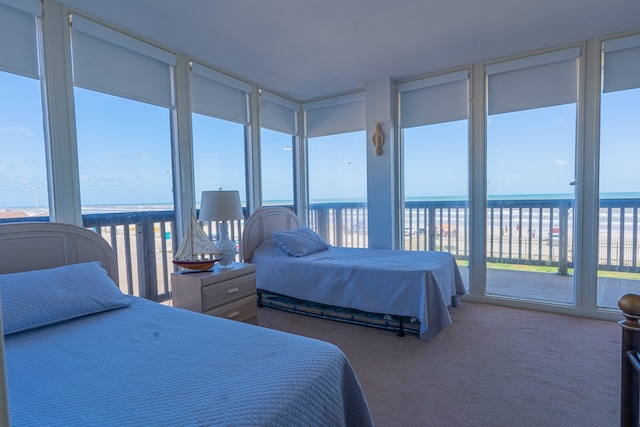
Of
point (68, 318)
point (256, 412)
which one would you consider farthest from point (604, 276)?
point (68, 318)

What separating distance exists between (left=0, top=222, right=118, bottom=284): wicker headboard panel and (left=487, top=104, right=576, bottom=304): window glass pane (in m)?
3.72

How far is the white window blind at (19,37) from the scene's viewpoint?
206 centimetres

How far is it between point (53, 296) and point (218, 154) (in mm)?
2205

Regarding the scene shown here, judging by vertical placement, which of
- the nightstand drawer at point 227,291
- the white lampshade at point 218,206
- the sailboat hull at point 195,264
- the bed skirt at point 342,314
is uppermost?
the white lampshade at point 218,206

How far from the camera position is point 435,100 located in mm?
3791

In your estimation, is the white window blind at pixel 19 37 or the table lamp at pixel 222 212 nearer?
the white window blind at pixel 19 37

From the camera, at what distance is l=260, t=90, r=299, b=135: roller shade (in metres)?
4.11

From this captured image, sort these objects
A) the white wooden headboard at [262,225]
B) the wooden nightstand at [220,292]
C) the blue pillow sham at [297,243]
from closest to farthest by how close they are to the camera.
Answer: the wooden nightstand at [220,292], the blue pillow sham at [297,243], the white wooden headboard at [262,225]

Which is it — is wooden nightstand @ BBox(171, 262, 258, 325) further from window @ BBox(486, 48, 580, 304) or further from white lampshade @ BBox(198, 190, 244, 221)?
window @ BBox(486, 48, 580, 304)

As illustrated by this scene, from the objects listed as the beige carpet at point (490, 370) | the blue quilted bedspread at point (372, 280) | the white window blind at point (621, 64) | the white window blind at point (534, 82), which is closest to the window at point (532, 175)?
the white window blind at point (534, 82)

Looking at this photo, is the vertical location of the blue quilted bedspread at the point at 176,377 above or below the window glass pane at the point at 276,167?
below

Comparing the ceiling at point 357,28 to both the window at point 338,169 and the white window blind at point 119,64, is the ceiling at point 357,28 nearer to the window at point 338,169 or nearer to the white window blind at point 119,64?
the white window blind at point 119,64

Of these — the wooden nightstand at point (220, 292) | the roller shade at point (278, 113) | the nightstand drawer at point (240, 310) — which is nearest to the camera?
the wooden nightstand at point (220, 292)

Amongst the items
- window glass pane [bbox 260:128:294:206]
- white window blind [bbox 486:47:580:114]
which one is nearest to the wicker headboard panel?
window glass pane [bbox 260:128:294:206]
